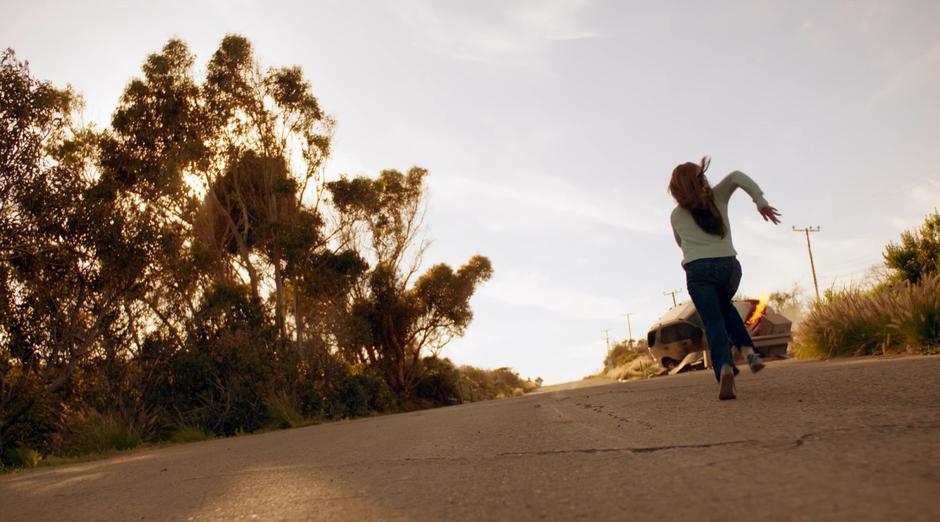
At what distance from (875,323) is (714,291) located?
528 centimetres

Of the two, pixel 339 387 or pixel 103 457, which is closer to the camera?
pixel 103 457

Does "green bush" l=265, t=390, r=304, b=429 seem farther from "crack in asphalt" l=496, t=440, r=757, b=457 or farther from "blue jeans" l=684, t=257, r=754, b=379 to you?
"crack in asphalt" l=496, t=440, r=757, b=457

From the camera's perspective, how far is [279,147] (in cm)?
2756

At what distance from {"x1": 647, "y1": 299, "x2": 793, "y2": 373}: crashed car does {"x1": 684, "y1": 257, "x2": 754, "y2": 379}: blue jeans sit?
390 inches

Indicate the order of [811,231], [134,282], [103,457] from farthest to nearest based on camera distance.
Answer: [811,231] < [134,282] < [103,457]

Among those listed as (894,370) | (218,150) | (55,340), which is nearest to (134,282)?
(55,340)

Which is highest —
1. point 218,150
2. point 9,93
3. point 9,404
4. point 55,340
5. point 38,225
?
point 218,150

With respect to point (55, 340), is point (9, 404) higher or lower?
lower

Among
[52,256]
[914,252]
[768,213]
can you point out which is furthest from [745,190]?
[52,256]

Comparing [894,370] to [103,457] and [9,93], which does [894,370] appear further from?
[9,93]

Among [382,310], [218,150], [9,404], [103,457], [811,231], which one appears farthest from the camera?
[811,231]

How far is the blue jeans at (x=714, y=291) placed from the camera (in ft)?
18.4

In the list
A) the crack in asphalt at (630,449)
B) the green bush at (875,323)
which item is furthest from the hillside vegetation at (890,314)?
the crack in asphalt at (630,449)

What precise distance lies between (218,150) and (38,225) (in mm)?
12235
